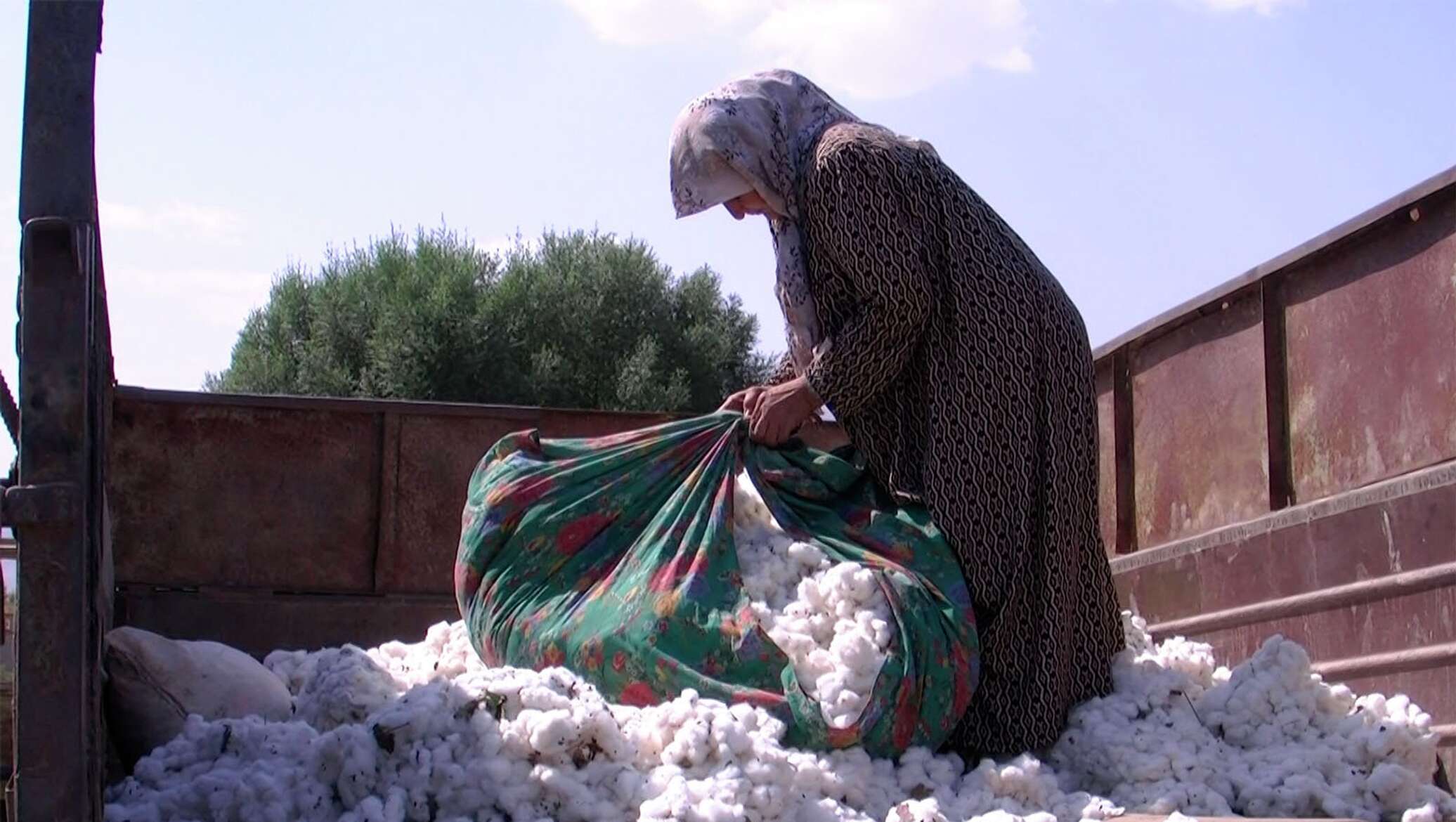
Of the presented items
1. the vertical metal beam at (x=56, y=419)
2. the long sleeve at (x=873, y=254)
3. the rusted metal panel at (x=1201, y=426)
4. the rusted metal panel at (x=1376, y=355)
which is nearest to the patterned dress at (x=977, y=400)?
the long sleeve at (x=873, y=254)

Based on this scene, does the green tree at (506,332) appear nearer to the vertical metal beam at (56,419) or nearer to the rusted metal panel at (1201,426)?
the rusted metal panel at (1201,426)

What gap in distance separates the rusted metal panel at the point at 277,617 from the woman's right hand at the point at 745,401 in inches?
52.4

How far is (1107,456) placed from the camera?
16.2 ft

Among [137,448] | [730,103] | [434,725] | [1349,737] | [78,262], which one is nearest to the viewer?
[78,262]

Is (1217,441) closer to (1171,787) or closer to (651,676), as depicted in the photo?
(1171,787)

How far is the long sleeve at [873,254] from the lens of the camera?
3016mm

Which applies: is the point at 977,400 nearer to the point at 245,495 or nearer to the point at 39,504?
the point at 39,504

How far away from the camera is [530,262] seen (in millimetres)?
21922

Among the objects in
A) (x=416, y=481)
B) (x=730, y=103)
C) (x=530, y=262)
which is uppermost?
(x=530, y=262)

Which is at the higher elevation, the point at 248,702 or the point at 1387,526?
the point at 1387,526

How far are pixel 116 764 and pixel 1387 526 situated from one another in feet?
8.06

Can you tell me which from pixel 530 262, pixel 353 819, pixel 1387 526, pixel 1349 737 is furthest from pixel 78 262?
pixel 530 262

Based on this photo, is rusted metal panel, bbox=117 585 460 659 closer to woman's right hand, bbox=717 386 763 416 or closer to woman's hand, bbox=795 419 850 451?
woman's hand, bbox=795 419 850 451

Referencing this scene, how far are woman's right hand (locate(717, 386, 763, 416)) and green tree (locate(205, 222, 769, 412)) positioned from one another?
54.0 feet
